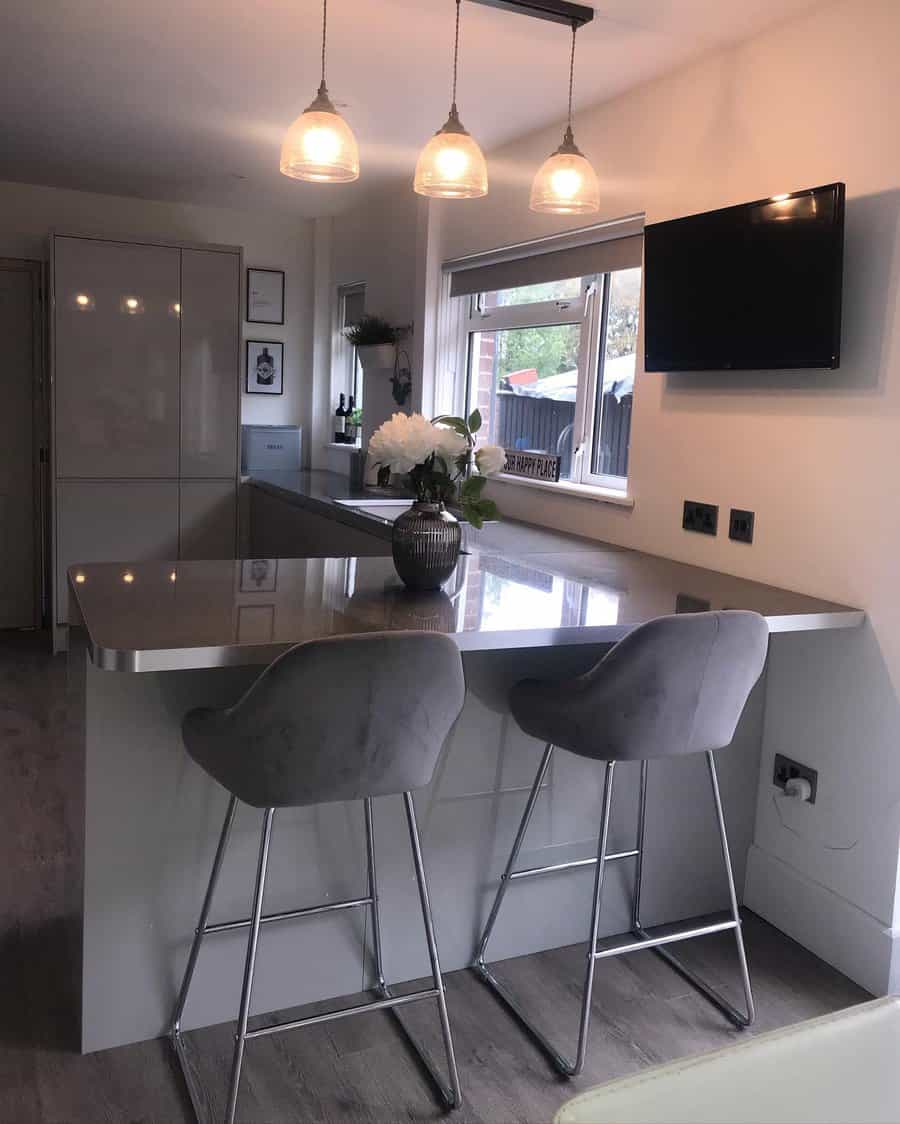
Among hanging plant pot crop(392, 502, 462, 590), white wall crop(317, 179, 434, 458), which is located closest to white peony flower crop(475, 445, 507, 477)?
hanging plant pot crop(392, 502, 462, 590)

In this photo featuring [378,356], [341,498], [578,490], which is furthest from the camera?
[378,356]

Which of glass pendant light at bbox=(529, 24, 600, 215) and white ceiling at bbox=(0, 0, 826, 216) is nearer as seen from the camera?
glass pendant light at bbox=(529, 24, 600, 215)

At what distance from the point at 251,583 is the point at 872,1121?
165cm

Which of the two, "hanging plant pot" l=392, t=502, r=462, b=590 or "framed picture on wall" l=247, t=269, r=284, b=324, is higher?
"framed picture on wall" l=247, t=269, r=284, b=324

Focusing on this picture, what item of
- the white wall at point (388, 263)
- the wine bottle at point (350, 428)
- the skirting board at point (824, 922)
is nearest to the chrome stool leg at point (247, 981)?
the skirting board at point (824, 922)

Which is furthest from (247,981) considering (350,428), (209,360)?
(350,428)

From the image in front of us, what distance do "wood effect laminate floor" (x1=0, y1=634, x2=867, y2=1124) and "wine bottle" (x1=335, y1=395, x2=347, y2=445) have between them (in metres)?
3.29

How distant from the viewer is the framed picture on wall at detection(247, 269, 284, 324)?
5.73 metres

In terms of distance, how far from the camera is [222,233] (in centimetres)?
563

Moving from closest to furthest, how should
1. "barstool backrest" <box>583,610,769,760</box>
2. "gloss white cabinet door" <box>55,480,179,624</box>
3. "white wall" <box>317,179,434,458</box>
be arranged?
"barstool backrest" <box>583,610,769,760</box>
"white wall" <box>317,179,434,458</box>
"gloss white cabinet door" <box>55,480,179,624</box>

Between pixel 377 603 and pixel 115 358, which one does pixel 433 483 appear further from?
pixel 115 358

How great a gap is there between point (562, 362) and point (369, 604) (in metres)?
1.99

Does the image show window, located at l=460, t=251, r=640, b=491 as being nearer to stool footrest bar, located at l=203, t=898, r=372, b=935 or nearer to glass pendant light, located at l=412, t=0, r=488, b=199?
glass pendant light, located at l=412, t=0, r=488, b=199

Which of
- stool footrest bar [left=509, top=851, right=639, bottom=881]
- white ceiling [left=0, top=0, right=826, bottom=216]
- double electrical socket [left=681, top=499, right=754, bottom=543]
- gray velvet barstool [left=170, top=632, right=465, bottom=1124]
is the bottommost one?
stool footrest bar [left=509, top=851, right=639, bottom=881]
